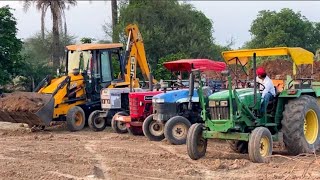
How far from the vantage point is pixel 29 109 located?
1602 centimetres

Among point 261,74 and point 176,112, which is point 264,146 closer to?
point 261,74

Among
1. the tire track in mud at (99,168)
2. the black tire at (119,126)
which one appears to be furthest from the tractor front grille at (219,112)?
the black tire at (119,126)

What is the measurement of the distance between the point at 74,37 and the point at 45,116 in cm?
3372

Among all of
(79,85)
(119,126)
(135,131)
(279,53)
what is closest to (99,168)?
(279,53)

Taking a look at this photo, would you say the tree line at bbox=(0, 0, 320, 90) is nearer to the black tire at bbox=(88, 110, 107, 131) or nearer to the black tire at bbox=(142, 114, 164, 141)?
the black tire at bbox=(88, 110, 107, 131)

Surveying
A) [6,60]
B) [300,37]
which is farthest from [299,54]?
[300,37]

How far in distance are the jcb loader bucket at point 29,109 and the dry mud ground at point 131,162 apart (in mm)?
1562

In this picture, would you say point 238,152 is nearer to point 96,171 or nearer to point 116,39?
point 96,171

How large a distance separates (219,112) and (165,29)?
23.0 m

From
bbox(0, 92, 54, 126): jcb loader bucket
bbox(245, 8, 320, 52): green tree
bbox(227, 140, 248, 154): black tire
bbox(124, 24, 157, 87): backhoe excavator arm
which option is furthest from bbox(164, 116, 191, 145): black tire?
bbox(245, 8, 320, 52): green tree

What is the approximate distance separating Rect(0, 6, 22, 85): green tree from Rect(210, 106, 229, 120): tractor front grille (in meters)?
17.4

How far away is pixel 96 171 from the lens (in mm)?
9625

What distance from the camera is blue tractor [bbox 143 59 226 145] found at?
13156 mm

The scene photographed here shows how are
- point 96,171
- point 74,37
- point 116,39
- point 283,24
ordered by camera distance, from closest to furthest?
point 96,171, point 116,39, point 283,24, point 74,37
